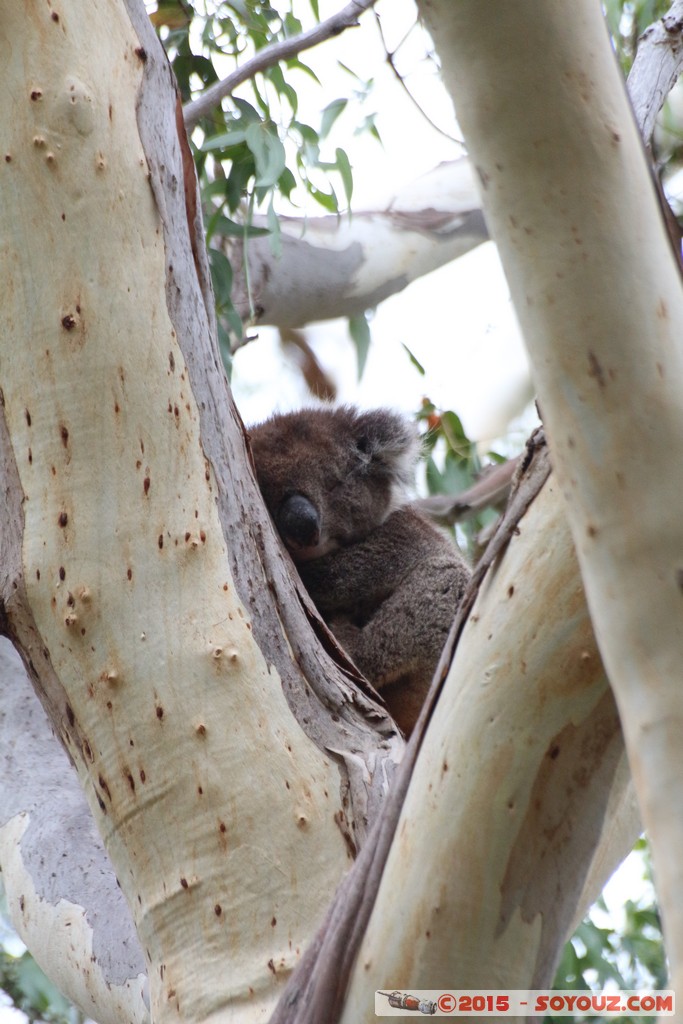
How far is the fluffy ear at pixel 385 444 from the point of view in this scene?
280cm

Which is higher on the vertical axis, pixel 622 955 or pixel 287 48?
pixel 287 48

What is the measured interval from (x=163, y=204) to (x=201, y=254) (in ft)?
0.47

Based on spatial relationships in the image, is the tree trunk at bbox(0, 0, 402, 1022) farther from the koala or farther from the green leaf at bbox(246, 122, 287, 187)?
the green leaf at bbox(246, 122, 287, 187)

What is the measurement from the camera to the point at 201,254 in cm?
183

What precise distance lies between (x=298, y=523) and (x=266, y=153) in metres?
1.06

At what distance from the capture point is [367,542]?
265cm

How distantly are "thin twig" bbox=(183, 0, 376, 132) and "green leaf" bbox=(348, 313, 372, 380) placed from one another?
1911 mm

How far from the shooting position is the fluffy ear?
9.18ft

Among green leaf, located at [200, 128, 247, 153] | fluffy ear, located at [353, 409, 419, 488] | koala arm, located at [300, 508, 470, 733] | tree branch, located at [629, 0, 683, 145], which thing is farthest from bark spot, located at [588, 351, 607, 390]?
green leaf, located at [200, 128, 247, 153]

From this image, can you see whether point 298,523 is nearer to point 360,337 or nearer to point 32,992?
point 32,992

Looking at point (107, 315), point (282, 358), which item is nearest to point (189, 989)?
point (107, 315)

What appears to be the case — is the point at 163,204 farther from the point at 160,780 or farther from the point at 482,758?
the point at 482,758

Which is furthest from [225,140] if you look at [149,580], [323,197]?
[149,580]

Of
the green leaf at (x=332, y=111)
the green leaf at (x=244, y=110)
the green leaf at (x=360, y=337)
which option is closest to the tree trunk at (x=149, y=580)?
the green leaf at (x=244, y=110)
